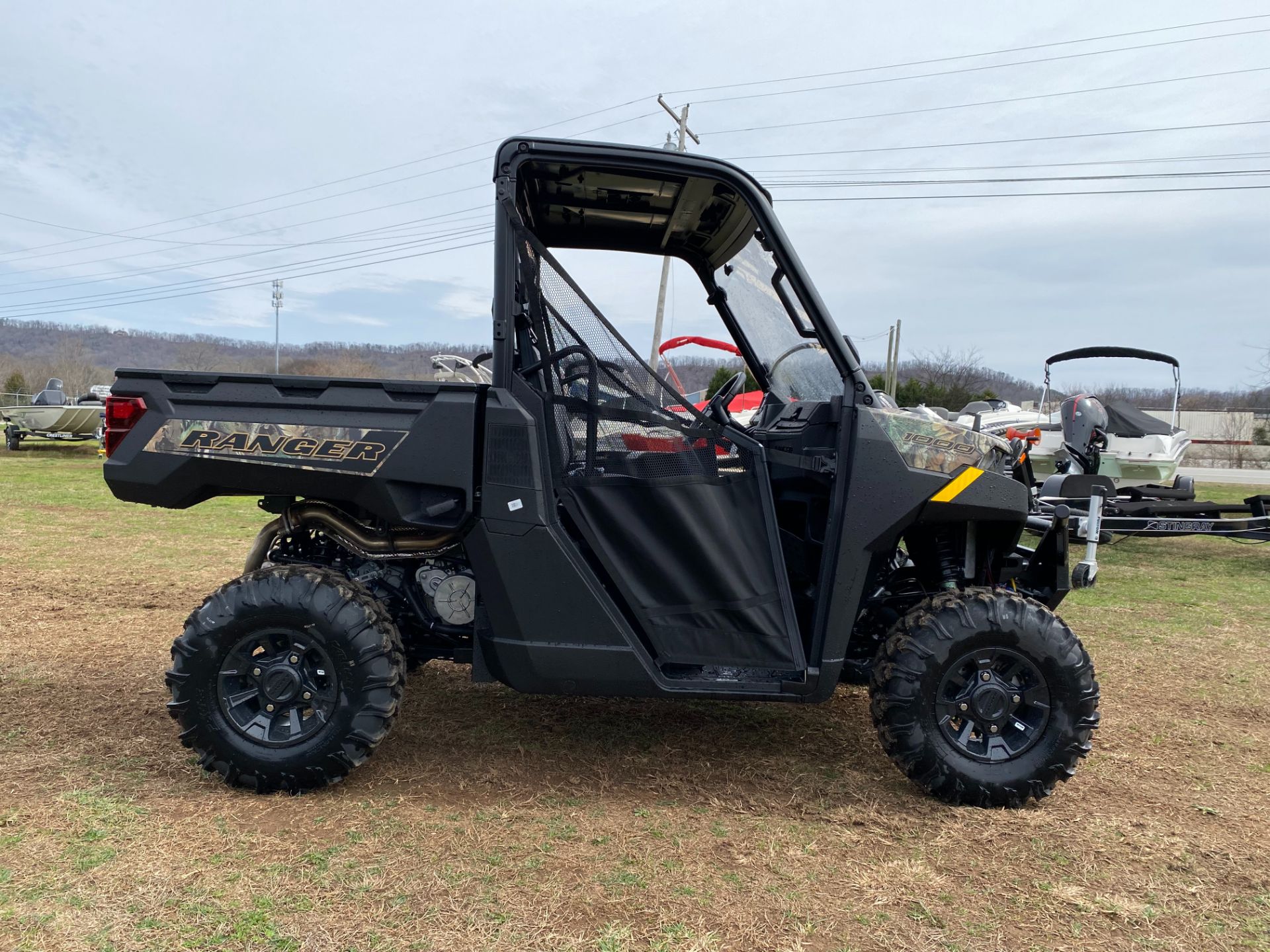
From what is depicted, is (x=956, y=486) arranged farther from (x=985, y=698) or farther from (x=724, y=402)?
(x=724, y=402)

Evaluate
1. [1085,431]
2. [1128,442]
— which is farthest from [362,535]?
[1128,442]

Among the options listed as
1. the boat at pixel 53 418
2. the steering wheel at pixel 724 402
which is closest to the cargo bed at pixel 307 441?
the steering wheel at pixel 724 402

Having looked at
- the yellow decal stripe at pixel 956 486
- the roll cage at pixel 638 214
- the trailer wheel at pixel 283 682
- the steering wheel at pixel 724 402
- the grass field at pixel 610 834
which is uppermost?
the roll cage at pixel 638 214

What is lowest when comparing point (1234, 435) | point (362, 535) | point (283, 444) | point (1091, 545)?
point (1091, 545)

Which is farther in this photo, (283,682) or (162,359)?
(162,359)

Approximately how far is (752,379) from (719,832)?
237cm

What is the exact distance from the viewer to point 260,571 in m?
3.16

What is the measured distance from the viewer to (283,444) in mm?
3082

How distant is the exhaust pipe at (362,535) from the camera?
330 centimetres

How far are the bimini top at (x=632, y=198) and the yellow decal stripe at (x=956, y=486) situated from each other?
122 centimetres

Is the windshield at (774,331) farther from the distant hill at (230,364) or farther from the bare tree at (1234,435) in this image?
the bare tree at (1234,435)

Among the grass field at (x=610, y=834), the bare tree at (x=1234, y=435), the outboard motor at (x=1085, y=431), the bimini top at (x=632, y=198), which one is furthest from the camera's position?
the bare tree at (x=1234, y=435)

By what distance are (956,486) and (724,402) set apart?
3.47 ft

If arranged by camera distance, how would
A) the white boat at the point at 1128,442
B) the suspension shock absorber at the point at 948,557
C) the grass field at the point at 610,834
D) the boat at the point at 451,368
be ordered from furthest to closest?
1. the white boat at the point at 1128,442
2. the boat at the point at 451,368
3. the suspension shock absorber at the point at 948,557
4. the grass field at the point at 610,834
